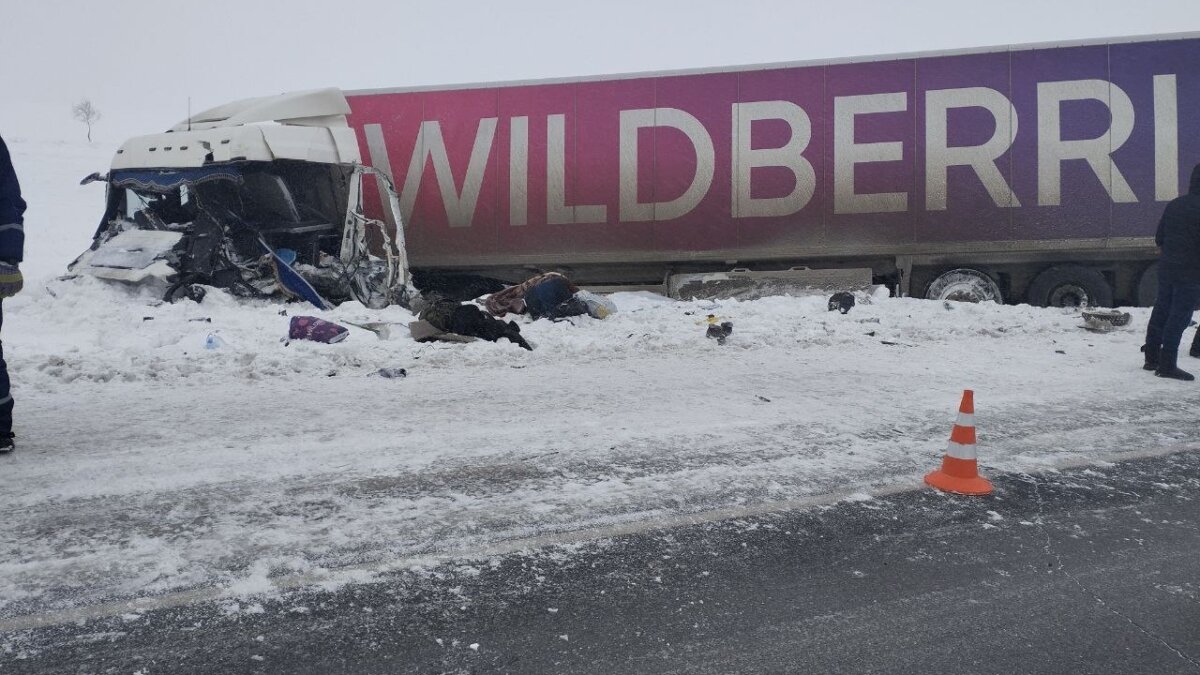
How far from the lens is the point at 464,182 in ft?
41.0

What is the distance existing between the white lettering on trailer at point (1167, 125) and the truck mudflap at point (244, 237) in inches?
403

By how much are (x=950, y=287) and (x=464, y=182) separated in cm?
734

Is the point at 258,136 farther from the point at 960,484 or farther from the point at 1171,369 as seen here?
the point at 1171,369

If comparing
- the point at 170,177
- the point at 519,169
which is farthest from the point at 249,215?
the point at 519,169

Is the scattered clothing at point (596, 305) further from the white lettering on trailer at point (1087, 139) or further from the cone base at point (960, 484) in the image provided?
the cone base at point (960, 484)

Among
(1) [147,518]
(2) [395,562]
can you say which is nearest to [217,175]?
(1) [147,518]

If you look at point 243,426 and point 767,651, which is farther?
point 243,426

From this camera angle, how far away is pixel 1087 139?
11.0m

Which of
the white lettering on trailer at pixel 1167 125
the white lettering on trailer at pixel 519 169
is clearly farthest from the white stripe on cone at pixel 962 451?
the white lettering on trailer at pixel 1167 125

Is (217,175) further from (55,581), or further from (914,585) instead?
(914,585)

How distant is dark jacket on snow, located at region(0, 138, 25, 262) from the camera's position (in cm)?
461

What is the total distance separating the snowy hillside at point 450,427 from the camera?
134 inches

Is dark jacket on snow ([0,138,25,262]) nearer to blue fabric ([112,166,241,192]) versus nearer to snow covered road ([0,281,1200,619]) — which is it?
snow covered road ([0,281,1200,619])

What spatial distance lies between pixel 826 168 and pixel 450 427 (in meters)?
8.10
